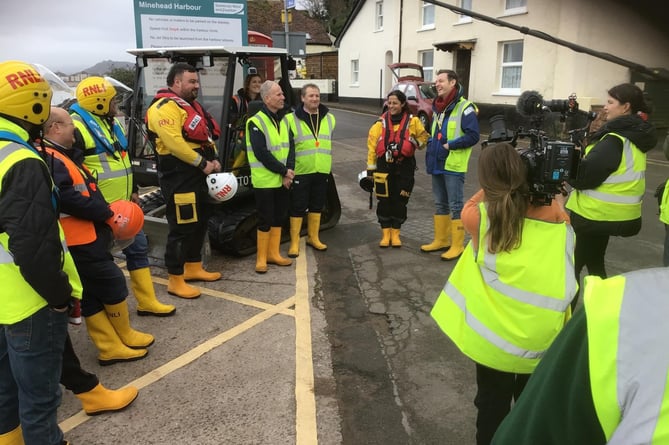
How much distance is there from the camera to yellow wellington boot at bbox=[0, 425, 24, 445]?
2.47 meters

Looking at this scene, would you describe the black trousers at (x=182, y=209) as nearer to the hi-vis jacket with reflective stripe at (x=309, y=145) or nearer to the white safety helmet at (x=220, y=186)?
the white safety helmet at (x=220, y=186)

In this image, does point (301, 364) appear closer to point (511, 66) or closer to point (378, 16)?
point (511, 66)

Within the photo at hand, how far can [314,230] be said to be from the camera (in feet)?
20.0

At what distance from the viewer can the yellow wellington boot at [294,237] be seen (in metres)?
5.83

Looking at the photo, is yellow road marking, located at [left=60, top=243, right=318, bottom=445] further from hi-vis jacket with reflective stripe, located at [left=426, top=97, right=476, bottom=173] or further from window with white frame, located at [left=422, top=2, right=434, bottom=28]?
window with white frame, located at [left=422, top=2, right=434, bottom=28]

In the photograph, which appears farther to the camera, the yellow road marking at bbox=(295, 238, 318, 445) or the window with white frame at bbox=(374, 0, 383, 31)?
the window with white frame at bbox=(374, 0, 383, 31)

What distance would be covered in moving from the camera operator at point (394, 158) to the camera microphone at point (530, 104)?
272cm

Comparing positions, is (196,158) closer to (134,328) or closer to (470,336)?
(134,328)

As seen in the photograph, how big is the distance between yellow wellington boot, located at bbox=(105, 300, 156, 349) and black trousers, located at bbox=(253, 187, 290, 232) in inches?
73.9

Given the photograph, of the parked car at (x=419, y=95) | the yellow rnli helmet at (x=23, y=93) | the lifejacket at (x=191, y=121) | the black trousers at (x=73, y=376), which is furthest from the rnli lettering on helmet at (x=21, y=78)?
the parked car at (x=419, y=95)

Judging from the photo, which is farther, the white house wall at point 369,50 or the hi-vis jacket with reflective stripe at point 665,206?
the white house wall at point 369,50

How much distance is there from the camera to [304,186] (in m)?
5.75

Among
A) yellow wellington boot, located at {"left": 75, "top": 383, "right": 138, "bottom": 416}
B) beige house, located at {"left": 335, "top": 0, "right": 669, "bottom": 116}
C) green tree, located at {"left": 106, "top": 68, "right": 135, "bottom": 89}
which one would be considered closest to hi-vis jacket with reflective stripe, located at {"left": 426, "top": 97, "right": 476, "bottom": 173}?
yellow wellington boot, located at {"left": 75, "top": 383, "right": 138, "bottom": 416}

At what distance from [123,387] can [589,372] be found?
318 cm
